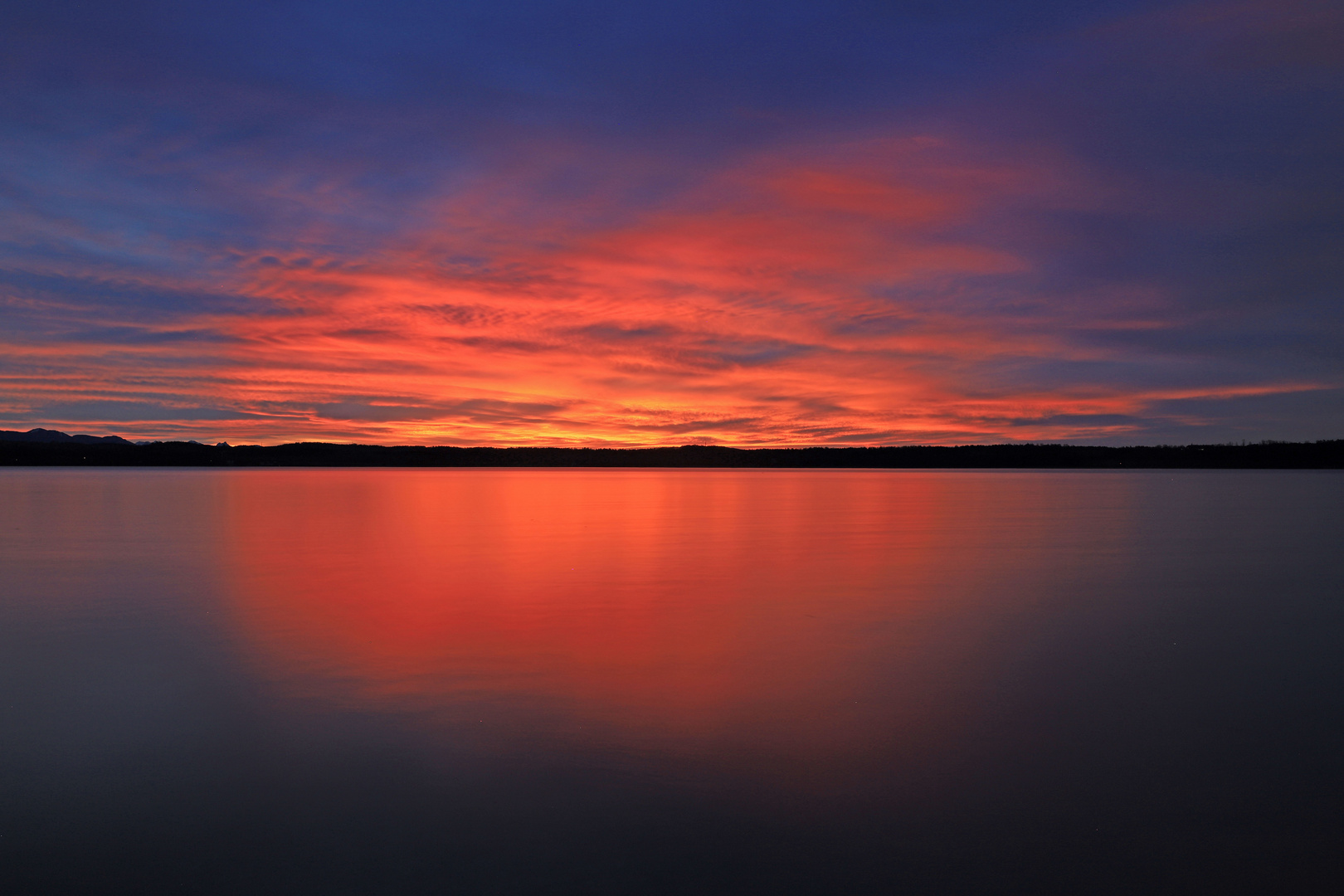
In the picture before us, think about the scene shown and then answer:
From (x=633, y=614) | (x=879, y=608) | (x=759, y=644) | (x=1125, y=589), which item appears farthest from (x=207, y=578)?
(x=1125, y=589)

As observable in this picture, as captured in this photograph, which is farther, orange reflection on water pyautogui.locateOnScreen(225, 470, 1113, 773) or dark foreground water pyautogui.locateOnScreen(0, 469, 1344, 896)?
orange reflection on water pyautogui.locateOnScreen(225, 470, 1113, 773)

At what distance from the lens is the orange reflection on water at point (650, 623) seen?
26.2 ft

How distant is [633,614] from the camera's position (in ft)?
42.1

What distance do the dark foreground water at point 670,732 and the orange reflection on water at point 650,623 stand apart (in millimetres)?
76

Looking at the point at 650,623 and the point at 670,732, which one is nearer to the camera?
the point at 670,732

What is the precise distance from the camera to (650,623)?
12.2 m

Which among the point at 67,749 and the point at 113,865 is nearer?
the point at 113,865

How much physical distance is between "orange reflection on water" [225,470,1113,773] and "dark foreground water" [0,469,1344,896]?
76 mm

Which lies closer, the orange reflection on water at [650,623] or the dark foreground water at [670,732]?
the dark foreground water at [670,732]

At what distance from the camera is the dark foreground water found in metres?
4.96

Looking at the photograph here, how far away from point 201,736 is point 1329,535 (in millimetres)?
30866

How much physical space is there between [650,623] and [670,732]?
497 cm

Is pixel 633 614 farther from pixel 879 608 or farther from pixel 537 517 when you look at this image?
pixel 537 517

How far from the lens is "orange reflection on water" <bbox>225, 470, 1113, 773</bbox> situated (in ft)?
26.2
